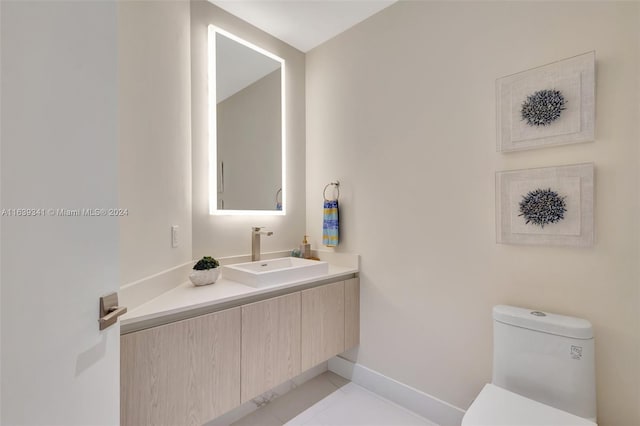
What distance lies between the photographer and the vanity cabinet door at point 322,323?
182 centimetres

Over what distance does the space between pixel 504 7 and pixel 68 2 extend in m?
1.84

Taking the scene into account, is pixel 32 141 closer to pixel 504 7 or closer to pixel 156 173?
pixel 156 173

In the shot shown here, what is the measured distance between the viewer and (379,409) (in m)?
1.88

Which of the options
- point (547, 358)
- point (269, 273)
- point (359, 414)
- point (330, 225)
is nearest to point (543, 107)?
point (547, 358)

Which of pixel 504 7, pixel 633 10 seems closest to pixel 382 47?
pixel 504 7

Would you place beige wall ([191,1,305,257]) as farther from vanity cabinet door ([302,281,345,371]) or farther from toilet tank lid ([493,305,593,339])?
toilet tank lid ([493,305,593,339])

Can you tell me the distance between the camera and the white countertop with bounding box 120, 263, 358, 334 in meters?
1.16

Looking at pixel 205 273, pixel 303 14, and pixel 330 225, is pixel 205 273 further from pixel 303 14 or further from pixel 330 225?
pixel 303 14

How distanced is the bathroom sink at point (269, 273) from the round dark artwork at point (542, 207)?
3.83ft

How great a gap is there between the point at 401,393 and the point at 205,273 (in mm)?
1477

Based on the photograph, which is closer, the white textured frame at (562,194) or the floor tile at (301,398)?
the white textured frame at (562,194)

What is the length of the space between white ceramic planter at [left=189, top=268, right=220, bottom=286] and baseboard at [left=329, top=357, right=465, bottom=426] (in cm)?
126

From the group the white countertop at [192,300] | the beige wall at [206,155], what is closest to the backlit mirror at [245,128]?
the beige wall at [206,155]

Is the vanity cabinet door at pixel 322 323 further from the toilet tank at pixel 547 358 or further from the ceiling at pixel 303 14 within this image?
the ceiling at pixel 303 14
